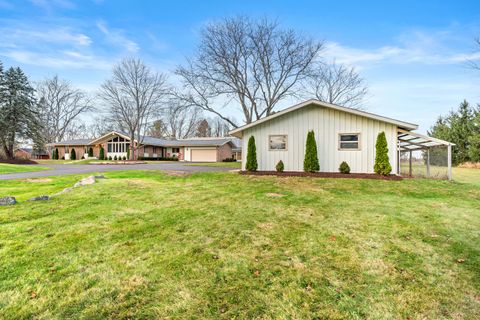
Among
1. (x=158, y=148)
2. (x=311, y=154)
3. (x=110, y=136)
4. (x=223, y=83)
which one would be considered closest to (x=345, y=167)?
(x=311, y=154)

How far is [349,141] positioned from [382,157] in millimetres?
1660

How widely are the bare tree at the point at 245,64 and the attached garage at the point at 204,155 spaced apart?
45.5ft

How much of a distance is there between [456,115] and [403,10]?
2465 centimetres

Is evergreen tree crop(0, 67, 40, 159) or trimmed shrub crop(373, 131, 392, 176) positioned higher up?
evergreen tree crop(0, 67, 40, 159)

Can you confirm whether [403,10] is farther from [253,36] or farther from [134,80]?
[134,80]

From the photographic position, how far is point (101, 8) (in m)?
12.3

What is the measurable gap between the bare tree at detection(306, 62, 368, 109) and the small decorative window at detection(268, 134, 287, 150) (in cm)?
1401

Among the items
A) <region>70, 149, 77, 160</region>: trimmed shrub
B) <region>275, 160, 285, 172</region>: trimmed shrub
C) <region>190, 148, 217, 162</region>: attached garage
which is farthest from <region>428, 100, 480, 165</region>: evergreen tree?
<region>70, 149, 77, 160</region>: trimmed shrub

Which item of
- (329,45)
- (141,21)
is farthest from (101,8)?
(329,45)

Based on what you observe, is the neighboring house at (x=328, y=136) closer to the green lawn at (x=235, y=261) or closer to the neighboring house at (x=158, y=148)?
the green lawn at (x=235, y=261)

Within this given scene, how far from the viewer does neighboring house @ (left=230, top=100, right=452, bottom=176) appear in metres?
11.9

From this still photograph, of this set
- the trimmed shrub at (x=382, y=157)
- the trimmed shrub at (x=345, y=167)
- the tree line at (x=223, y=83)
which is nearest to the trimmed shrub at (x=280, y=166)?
the trimmed shrub at (x=345, y=167)

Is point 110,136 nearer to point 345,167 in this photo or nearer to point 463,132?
point 345,167

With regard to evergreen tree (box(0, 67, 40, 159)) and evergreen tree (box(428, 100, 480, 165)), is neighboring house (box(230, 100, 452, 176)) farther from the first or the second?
evergreen tree (box(0, 67, 40, 159))
